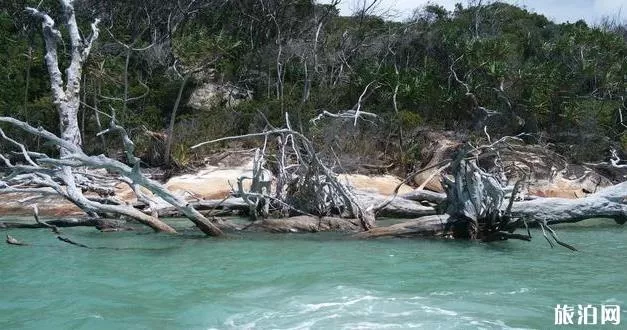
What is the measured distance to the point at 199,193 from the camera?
16.6 metres

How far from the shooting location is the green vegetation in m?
23.5

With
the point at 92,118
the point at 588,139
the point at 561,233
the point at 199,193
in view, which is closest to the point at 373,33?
the point at 588,139

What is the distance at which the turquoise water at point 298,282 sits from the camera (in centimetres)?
610

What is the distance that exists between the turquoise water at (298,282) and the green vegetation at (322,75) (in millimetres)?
10686

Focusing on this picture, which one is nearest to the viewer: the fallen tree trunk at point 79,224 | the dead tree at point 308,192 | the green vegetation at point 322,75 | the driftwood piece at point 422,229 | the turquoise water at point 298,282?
the turquoise water at point 298,282

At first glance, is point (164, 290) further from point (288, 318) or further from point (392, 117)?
point (392, 117)

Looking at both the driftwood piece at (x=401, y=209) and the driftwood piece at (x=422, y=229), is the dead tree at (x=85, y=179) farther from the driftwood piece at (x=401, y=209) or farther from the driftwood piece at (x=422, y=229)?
the driftwood piece at (x=401, y=209)

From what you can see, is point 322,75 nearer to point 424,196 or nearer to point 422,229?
point 424,196

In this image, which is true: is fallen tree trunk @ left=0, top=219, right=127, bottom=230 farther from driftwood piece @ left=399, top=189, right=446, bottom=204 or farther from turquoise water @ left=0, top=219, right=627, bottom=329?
driftwood piece @ left=399, top=189, right=446, bottom=204

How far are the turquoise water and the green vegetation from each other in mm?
10686

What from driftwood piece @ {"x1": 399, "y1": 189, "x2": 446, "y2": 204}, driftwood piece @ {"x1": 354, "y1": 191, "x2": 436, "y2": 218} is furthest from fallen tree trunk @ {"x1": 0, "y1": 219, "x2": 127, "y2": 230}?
driftwood piece @ {"x1": 399, "y1": 189, "x2": 446, "y2": 204}

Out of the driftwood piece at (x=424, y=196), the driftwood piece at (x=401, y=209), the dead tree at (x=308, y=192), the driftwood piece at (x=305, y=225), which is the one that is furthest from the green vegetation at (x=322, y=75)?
the driftwood piece at (x=305, y=225)

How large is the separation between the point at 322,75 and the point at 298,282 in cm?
2278

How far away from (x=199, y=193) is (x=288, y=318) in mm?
10780
